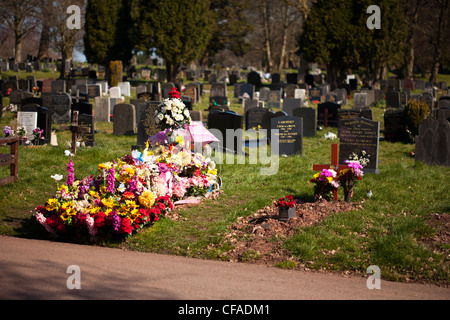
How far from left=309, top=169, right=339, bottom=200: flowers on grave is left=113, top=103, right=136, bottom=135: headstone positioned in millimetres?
9350

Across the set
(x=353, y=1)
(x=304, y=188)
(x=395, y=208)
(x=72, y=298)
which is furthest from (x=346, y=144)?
(x=353, y=1)

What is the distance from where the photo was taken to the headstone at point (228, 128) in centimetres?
1514

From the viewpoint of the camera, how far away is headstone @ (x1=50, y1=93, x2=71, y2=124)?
2003 centimetres

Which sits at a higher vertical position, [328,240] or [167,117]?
[167,117]

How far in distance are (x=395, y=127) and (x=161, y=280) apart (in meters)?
13.5

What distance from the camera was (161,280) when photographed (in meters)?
6.39

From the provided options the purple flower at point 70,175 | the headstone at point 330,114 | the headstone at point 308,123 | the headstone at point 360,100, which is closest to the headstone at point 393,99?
the headstone at point 360,100

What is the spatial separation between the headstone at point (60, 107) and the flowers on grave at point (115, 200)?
1119 cm

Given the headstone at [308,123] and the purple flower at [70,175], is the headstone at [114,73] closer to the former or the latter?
the headstone at [308,123]

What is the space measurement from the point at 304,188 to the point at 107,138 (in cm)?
814

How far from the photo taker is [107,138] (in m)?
→ 17.2

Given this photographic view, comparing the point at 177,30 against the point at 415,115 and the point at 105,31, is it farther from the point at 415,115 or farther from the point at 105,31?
the point at 415,115

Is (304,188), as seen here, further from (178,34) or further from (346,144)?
(178,34)
